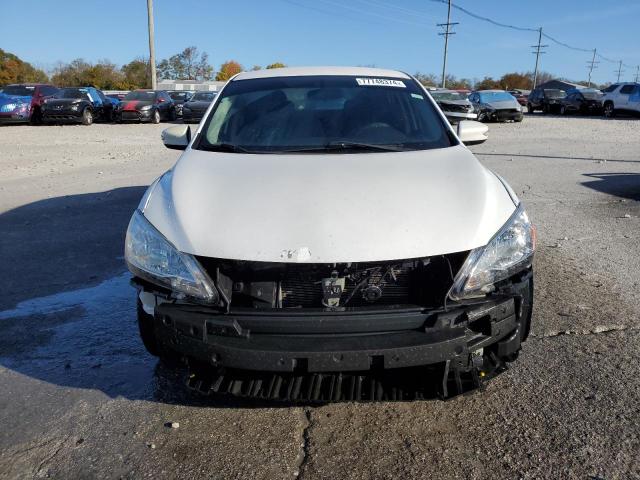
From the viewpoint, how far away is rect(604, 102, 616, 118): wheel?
29359 millimetres

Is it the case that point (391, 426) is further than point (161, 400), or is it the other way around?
point (161, 400)

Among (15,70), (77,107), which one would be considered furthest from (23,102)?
(15,70)

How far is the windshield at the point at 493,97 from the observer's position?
2586 cm

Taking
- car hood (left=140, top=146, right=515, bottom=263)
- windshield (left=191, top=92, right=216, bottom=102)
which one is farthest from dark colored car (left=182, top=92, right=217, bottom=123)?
car hood (left=140, top=146, right=515, bottom=263)

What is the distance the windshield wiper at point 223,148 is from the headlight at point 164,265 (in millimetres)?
897

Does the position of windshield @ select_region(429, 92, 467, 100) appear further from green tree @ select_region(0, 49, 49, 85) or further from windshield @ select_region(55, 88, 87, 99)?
green tree @ select_region(0, 49, 49, 85)

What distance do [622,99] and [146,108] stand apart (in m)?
23.2

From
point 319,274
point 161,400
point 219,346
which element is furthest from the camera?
point 161,400

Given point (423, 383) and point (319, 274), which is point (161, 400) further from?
point (423, 383)

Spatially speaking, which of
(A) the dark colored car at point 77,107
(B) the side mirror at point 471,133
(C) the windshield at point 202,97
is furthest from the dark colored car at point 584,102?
(B) the side mirror at point 471,133

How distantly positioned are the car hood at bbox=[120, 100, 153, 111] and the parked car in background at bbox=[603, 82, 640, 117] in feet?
75.4

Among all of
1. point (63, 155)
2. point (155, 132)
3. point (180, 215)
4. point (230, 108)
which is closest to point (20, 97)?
point (155, 132)

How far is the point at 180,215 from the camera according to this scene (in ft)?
8.68

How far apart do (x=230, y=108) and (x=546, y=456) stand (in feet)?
9.66
